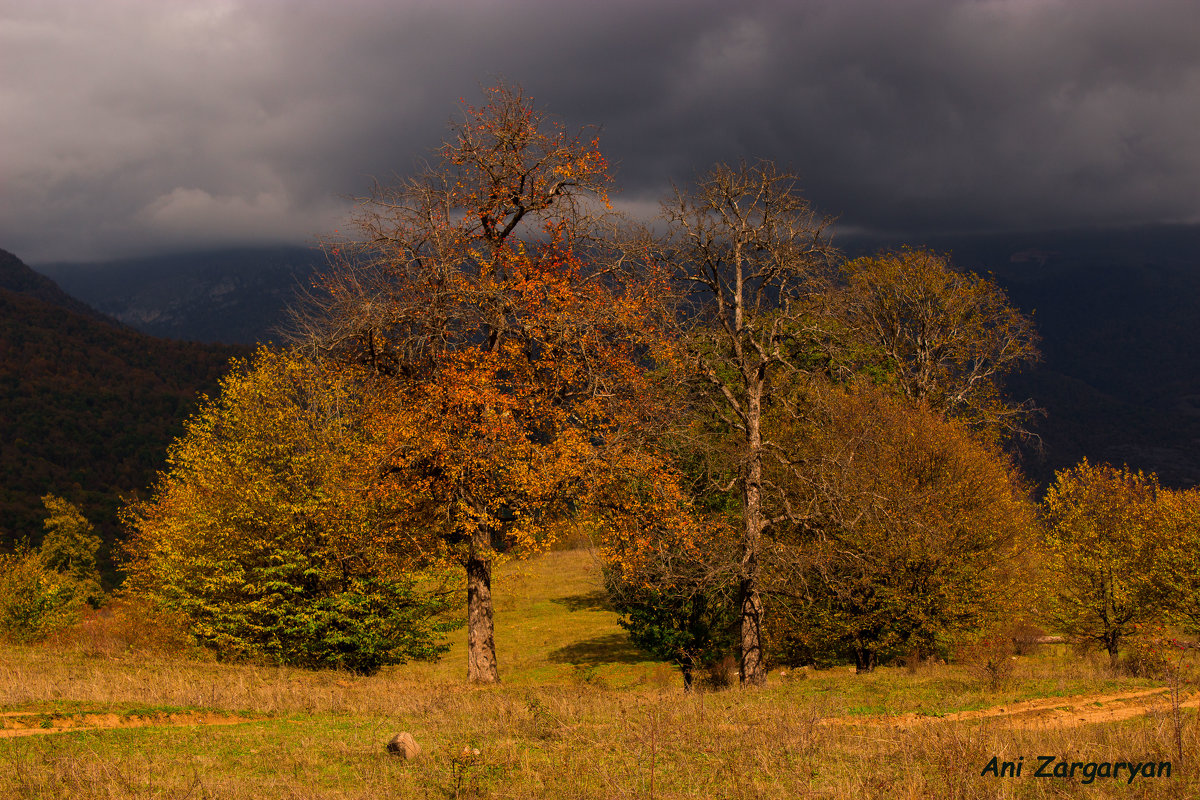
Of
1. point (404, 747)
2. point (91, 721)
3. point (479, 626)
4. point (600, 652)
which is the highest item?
point (404, 747)

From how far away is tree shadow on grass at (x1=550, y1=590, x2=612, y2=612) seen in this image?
62.8 meters

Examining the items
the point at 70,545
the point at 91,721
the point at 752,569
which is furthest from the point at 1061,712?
the point at 70,545

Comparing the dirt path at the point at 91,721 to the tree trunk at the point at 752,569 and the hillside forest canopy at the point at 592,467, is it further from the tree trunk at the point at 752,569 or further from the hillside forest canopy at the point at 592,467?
the tree trunk at the point at 752,569

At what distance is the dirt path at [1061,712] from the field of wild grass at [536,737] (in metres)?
0.15

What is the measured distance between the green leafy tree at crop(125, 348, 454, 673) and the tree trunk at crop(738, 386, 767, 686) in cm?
1028

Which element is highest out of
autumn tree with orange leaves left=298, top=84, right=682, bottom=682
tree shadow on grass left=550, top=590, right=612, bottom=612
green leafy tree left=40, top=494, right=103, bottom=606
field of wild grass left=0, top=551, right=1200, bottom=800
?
autumn tree with orange leaves left=298, top=84, right=682, bottom=682

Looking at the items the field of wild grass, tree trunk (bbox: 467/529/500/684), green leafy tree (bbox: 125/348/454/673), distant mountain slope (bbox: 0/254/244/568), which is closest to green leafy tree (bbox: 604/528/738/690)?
tree trunk (bbox: 467/529/500/684)

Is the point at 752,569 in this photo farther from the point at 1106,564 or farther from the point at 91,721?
the point at 1106,564

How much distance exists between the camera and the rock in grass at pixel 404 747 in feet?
39.2

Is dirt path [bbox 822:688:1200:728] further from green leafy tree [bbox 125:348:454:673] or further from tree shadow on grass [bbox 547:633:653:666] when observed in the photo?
tree shadow on grass [bbox 547:633:653:666]

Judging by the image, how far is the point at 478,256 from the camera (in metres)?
22.5

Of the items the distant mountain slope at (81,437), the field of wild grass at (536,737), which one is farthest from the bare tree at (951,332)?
the distant mountain slope at (81,437)

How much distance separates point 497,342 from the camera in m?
23.2

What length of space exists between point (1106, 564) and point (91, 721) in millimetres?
36156
